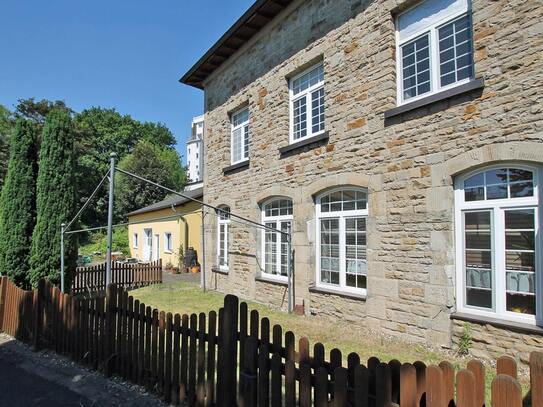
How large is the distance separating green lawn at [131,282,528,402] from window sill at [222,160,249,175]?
3.70 m

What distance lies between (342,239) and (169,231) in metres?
15.7

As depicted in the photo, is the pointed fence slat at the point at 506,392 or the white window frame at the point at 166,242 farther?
the white window frame at the point at 166,242

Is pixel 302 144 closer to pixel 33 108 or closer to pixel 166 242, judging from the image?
pixel 166 242

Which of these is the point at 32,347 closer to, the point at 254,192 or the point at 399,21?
the point at 254,192

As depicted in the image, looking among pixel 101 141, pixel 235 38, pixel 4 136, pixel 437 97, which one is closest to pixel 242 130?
pixel 235 38

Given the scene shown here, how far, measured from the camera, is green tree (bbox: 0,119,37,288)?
8.95 metres

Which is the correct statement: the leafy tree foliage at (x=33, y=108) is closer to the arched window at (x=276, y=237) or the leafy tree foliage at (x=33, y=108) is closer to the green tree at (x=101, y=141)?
the green tree at (x=101, y=141)

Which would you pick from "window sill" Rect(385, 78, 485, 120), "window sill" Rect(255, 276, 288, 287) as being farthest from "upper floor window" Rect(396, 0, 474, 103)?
"window sill" Rect(255, 276, 288, 287)

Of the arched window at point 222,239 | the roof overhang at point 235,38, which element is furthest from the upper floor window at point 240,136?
the roof overhang at point 235,38

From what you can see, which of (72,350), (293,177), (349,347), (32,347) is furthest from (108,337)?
(293,177)

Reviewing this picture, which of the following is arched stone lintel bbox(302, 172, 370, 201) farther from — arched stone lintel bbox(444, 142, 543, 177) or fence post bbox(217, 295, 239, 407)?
fence post bbox(217, 295, 239, 407)

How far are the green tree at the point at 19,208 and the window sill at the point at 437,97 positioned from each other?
A: 828 centimetres

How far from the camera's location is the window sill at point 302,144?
818 centimetres

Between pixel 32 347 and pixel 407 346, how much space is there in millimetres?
5948
